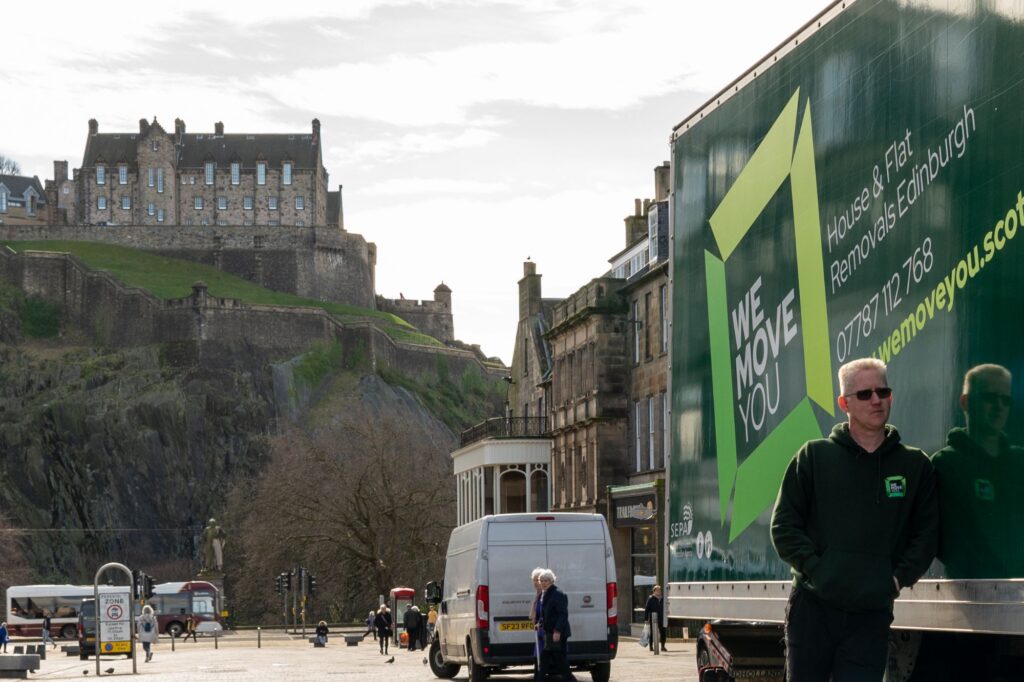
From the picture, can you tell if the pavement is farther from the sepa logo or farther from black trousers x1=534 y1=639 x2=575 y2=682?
the sepa logo

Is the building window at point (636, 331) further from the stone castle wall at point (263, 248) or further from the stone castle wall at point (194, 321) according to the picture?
the stone castle wall at point (263, 248)

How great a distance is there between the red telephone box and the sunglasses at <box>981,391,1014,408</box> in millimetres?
43050

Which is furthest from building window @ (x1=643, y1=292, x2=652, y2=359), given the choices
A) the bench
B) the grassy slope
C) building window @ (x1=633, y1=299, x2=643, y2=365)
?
the grassy slope

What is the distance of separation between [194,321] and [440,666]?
101 m

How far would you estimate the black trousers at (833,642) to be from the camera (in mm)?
6727

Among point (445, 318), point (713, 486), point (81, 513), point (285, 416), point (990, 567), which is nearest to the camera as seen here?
point (990, 567)

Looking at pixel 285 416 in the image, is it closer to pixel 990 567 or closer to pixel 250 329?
pixel 250 329

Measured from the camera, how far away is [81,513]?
376 feet

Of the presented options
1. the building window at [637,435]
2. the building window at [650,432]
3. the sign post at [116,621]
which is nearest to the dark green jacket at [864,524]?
the sign post at [116,621]

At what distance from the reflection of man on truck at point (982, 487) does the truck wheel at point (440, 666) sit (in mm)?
19329

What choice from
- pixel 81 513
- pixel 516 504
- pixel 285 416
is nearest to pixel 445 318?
pixel 285 416

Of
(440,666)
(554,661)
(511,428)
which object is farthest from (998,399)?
(511,428)

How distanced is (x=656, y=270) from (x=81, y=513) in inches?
3127

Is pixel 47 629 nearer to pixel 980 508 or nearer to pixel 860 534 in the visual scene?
pixel 860 534
